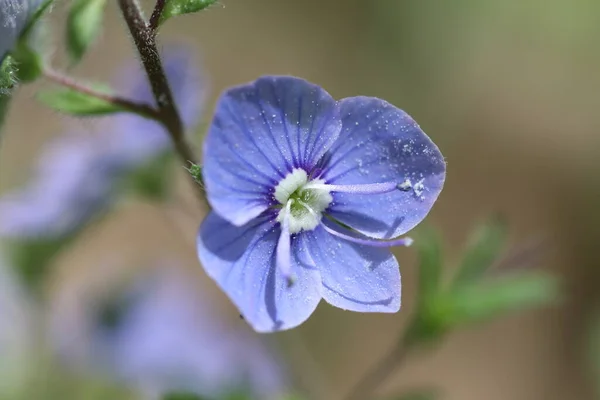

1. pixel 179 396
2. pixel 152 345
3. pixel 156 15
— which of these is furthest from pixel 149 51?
pixel 152 345

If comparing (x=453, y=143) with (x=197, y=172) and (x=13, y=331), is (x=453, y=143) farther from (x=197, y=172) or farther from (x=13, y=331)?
(x=197, y=172)

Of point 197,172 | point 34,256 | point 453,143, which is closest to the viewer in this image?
point 197,172

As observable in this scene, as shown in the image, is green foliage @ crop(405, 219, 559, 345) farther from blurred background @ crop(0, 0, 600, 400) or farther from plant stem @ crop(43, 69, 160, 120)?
blurred background @ crop(0, 0, 600, 400)

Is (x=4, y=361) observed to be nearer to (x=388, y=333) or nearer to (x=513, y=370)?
(x=388, y=333)

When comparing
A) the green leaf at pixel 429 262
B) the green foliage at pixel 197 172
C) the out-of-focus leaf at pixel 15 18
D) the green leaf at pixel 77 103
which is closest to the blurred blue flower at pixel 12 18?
the out-of-focus leaf at pixel 15 18

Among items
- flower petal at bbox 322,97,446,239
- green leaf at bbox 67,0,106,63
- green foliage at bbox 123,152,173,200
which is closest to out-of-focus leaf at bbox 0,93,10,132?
green leaf at bbox 67,0,106,63

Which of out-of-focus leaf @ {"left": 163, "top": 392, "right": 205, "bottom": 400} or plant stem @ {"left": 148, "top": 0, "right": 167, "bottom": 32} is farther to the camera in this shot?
out-of-focus leaf @ {"left": 163, "top": 392, "right": 205, "bottom": 400}
